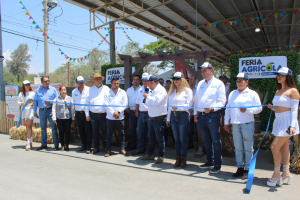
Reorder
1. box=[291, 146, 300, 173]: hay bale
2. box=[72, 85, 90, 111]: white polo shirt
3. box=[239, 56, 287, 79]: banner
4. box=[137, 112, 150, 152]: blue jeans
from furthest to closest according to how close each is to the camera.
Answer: box=[72, 85, 90, 111]: white polo shirt < box=[239, 56, 287, 79]: banner < box=[137, 112, 150, 152]: blue jeans < box=[291, 146, 300, 173]: hay bale

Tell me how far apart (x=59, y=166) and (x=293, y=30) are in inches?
672

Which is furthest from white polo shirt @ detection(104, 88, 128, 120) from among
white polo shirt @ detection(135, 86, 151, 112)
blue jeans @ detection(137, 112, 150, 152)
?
blue jeans @ detection(137, 112, 150, 152)

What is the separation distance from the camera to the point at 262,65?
6.14 m

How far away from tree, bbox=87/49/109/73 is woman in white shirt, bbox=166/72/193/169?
4145 cm

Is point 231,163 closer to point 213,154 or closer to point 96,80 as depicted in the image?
point 213,154

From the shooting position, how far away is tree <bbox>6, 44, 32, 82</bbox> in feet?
163

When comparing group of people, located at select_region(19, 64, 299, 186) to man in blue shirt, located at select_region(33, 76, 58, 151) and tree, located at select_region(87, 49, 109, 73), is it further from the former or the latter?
tree, located at select_region(87, 49, 109, 73)

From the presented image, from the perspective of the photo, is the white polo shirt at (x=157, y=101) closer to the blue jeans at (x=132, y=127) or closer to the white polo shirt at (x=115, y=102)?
the white polo shirt at (x=115, y=102)

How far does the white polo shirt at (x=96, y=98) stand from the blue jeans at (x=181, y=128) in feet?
6.96

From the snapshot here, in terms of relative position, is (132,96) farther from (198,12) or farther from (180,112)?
(198,12)

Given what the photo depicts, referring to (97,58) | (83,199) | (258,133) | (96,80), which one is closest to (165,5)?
(96,80)

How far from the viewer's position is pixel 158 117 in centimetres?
501

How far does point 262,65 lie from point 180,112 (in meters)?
3.09

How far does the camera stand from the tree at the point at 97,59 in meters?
44.8
